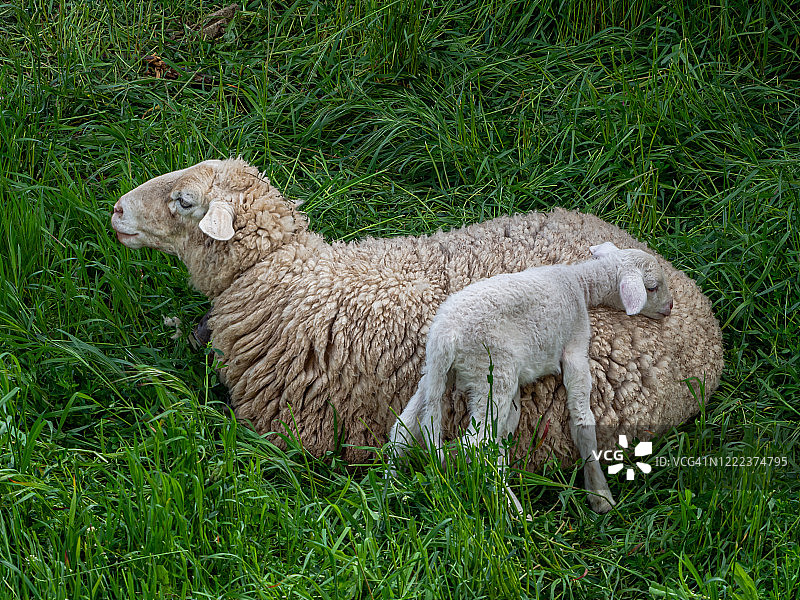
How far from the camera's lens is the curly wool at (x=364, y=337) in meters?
3.52

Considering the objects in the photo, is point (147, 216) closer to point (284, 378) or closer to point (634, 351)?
point (284, 378)

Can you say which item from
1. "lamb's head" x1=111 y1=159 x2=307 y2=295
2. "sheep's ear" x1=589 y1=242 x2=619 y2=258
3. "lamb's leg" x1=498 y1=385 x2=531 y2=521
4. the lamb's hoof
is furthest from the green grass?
"sheep's ear" x1=589 y1=242 x2=619 y2=258

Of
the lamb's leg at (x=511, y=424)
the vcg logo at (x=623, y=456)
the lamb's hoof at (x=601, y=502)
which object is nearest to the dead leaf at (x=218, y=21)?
the lamb's leg at (x=511, y=424)

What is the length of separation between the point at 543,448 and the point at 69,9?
4309 mm

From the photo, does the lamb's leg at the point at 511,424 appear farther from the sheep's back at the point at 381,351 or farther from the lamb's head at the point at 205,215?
the lamb's head at the point at 205,215

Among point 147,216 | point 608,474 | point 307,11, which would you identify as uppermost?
point 307,11

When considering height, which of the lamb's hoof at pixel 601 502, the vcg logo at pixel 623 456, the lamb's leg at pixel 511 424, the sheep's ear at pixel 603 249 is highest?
the sheep's ear at pixel 603 249

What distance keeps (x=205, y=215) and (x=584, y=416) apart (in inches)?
63.5

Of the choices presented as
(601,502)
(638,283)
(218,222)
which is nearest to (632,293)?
(638,283)

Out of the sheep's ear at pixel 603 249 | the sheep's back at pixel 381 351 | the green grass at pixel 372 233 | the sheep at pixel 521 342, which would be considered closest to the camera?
the green grass at pixel 372 233

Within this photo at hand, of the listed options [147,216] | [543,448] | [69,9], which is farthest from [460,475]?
[69,9]

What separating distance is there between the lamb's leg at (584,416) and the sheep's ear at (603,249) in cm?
40

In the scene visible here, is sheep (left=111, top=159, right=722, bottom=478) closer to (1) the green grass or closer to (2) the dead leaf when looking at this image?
(1) the green grass

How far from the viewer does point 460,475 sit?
3084 mm
